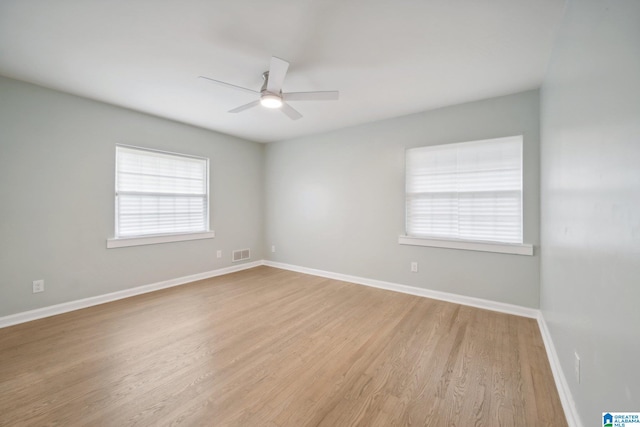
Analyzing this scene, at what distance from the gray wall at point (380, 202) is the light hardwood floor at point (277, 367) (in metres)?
0.50

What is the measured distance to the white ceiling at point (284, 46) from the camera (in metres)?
1.66

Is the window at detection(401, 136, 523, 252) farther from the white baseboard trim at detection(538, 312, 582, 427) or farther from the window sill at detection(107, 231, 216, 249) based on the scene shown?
the window sill at detection(107, 231, 216, 249)

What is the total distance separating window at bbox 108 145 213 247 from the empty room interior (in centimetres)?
3

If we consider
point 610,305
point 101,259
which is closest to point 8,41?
point 101,259

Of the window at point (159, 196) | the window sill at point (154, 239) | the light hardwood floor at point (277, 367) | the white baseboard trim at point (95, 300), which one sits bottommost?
the light hardwood floor at point (277, 367)

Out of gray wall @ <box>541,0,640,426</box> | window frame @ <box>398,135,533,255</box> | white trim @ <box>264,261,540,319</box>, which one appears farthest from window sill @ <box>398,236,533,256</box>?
gray wall @ <box>541,0,640,426</box>

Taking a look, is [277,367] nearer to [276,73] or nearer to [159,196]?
[276,73]

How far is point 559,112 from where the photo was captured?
182cm

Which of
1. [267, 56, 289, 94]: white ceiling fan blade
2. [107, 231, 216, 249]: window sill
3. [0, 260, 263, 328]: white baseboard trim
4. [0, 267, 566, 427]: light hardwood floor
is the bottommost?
[0, 267, 566, 427]: light hardwood floor

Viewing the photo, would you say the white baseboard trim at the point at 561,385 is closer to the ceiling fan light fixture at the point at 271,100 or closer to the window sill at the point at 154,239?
the ceiling fan light fixture at the point at 271,100

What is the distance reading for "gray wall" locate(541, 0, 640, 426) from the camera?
85 cm

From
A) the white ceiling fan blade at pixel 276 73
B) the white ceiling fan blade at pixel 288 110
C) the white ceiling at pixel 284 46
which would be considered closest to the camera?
the white ceiling at pixel 284 46

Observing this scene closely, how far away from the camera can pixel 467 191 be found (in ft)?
10.3

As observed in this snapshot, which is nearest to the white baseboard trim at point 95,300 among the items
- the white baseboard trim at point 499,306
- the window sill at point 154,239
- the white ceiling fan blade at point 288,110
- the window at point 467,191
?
the window sill at point 154,239
